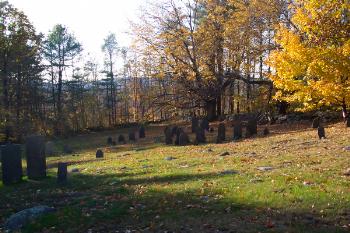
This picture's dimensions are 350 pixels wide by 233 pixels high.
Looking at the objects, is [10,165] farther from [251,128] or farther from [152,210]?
[251,128]

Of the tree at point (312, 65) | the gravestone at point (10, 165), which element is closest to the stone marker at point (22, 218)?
the gravestone at point (10, 165)

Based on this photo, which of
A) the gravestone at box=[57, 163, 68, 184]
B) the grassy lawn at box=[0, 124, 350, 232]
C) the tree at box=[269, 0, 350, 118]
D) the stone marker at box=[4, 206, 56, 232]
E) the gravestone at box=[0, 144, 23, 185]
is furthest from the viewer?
the tree at box=[269, 0, 350, 118]

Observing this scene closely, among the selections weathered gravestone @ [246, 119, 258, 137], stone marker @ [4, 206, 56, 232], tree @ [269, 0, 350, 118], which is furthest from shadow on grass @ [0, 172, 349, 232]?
weathered gravestone @ [246, 119, 258, 137]

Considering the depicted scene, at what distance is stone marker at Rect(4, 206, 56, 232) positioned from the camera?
8234 mm

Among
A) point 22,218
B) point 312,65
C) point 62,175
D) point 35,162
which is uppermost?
point 312,65

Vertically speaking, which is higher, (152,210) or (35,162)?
(35,162)

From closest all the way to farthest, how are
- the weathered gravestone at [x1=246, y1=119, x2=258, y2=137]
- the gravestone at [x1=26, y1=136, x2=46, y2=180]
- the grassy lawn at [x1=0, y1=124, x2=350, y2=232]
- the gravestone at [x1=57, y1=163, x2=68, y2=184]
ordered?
1. the grassy lawn at [x1=0, y1=124, x2=350, y2=232]
2. the gravestone at [x1=57, y1=163, x2=68, y2=184]
3. the gravestone at [x1=26, y1=136, x2=46, y2=180]
4. the weathered gravestone at [x1=246, y1=119, x2=258, y2=137]

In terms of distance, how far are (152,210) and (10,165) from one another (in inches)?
246

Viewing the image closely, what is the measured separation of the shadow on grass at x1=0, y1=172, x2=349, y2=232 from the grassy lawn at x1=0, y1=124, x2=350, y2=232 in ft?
0.05

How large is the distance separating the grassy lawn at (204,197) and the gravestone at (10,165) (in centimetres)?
37

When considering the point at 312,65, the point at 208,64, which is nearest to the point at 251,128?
the point at 312,65

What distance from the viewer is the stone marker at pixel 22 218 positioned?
823 centimetres

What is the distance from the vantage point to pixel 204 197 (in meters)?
8.90

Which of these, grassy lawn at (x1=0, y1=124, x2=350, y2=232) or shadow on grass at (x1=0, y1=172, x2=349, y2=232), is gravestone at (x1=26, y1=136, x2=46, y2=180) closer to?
grassy lawn at (x1=0, y1=124, x2=350, y2=232)
